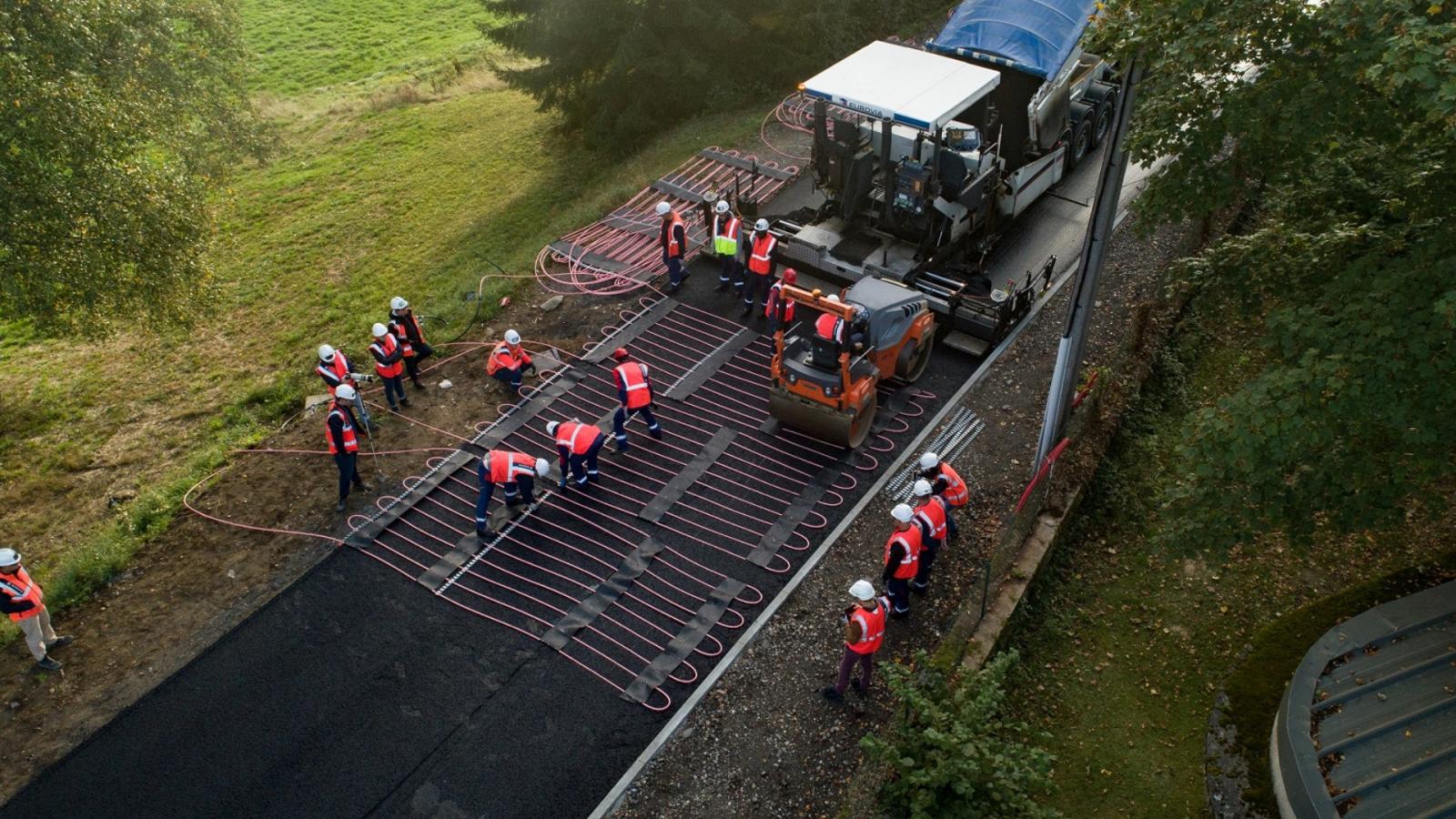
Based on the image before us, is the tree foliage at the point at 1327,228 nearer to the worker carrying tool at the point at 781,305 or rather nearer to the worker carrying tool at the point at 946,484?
the worker carrying tool at the point at 946,484

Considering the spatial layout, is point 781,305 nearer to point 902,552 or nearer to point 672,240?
point 672,240

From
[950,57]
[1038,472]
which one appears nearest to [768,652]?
[1038,472]

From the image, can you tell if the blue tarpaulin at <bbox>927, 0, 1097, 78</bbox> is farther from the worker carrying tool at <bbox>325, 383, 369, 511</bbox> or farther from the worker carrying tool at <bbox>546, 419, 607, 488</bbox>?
the worker carrying tool at <bbox>325, 383, 369, 511</bbox>

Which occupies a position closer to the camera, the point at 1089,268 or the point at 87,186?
the point at 1089,268

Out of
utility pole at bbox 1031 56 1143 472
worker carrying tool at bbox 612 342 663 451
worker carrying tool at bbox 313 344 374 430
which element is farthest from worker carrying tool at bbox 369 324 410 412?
utility pole at bbox 1031 56 1143 472

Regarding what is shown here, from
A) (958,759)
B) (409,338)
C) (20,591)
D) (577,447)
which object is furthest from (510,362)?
(958,759)

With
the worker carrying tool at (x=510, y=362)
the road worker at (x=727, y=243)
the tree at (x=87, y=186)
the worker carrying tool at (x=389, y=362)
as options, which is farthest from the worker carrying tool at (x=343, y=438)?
the road worker at (x=727, y=243)
